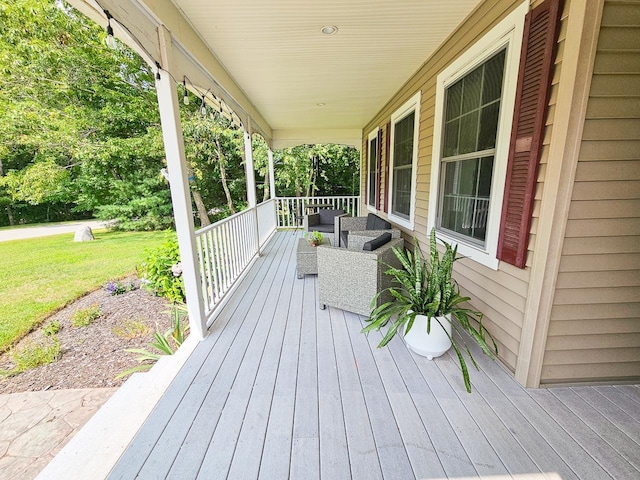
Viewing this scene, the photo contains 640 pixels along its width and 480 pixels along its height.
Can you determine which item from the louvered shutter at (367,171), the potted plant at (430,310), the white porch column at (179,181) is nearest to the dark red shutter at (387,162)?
the louvered shutter at (367,171)

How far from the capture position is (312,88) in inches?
155

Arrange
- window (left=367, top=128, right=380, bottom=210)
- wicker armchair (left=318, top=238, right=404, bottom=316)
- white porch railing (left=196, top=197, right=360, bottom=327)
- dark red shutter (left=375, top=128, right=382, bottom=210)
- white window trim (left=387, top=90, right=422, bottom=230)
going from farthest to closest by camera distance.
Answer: window (left=367, top=128, right=380, bottom=210)
dark red shutter (left=375, top=128, right=382, bottom=210)
white window trim (left=387, top=90, right=422, bottom=230)
white porch railing (left=196, top=197, right=360, bottom=327)
wicker armchair (left=318, top=238, right=404, bottom=316)

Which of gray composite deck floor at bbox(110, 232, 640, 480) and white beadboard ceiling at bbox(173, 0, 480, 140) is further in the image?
white beadboard ceiling at bbox(173, 0, 480, 140)

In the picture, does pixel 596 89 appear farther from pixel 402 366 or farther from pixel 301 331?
pixel 301 331

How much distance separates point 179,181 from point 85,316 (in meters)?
3.02

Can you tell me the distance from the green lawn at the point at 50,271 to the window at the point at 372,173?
194 inches

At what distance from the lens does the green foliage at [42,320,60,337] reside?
11.3 ft

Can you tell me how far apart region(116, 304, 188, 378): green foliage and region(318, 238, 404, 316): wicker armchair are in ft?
5.02

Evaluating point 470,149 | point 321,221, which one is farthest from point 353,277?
point 321,221

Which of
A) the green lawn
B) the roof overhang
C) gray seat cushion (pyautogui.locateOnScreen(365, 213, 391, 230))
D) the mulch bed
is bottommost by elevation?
the mulch bed

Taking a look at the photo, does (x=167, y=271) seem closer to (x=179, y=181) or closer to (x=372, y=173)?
(x=179, y=181)

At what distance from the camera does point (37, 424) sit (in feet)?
6.50

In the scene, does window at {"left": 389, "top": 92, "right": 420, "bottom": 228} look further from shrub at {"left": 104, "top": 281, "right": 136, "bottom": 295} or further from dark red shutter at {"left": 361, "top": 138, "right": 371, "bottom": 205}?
shrub at {"left": 104, "top": 281, "right": 136, "bottom": 295}

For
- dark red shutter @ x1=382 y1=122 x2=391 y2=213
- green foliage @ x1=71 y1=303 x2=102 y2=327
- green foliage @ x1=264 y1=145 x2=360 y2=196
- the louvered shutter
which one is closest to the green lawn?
green foliage @ x1=71 y1=303 x2=102 y2=327
